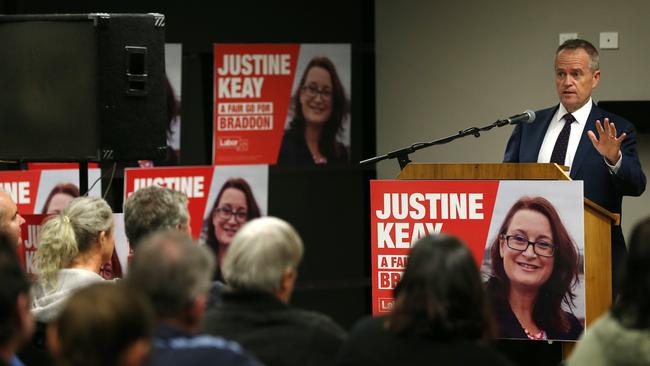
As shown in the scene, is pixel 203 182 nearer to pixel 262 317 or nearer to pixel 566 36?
pixel 566 36

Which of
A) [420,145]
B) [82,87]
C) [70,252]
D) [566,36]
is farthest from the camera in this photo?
[566,36]

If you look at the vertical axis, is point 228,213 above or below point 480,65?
below

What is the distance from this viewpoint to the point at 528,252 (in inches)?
179

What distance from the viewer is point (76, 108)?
512 cm

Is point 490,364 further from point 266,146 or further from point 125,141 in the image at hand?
point 266,146

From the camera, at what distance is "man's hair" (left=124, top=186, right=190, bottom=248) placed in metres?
4.12

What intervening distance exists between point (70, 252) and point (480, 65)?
4.29 meters

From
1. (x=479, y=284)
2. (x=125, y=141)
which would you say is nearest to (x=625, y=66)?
(x=125, y=141)

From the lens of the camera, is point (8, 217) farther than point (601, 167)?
No

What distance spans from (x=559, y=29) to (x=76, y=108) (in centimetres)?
359

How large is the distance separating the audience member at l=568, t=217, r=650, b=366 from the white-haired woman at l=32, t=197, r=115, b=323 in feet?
6.40

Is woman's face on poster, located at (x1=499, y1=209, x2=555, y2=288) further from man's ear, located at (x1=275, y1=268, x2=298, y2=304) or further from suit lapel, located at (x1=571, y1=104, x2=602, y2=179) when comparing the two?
man's ear, located at (x1=275, y1=268, x2=298, y2=304)

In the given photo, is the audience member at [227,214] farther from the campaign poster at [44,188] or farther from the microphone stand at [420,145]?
the microphone stand at [420,145]

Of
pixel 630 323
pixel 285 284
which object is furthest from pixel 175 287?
pixel 630 323
